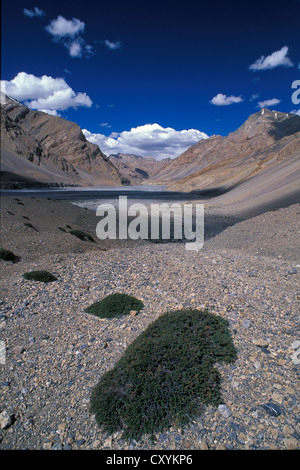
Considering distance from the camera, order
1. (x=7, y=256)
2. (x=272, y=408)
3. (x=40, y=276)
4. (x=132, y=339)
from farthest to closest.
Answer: (x=7, y=256), (x=40, y=276), (x=132, y=339), (x=272, y=408)

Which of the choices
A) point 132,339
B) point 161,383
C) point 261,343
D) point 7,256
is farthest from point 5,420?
point 7,256

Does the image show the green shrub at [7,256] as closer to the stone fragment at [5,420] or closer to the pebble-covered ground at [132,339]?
the pebble-covered ground at [132,339]

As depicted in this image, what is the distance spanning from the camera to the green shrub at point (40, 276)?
7832mm

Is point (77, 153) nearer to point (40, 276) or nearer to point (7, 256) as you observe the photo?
point (7, 256)

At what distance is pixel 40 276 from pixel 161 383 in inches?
203

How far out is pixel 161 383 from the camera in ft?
12.9

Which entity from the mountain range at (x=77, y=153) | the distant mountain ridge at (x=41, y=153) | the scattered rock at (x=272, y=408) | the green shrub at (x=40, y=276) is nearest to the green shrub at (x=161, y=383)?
the scattered rock at (x=272, y=408)

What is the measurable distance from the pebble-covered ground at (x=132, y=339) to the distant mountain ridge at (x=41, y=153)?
109 metres

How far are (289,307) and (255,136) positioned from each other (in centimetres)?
19069

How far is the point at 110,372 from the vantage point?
426cm

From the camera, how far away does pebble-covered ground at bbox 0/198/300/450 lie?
11.6ft

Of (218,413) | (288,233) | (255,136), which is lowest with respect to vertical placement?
(218,413)
